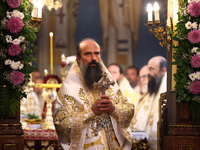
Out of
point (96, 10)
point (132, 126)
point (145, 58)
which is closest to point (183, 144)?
point (132, 126)

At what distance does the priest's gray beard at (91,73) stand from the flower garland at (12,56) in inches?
32.3

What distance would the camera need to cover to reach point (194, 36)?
6840 mm

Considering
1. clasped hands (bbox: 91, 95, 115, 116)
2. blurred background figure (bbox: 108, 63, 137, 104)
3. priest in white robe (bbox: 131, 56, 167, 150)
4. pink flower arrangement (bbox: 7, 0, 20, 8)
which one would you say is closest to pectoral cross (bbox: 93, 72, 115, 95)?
clasped hands (bbox: 91, 95, 115, 116)

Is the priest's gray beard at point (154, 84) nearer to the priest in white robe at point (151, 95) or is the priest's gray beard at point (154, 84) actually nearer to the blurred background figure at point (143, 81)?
the priest in white robe at point (151, 95)

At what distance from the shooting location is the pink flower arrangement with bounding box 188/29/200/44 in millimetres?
6824

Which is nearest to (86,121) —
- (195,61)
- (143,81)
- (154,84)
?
(195,61)

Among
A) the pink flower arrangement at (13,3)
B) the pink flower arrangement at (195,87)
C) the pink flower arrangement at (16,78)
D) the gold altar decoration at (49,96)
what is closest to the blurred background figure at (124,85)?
the gold altar decoration at (49,96)

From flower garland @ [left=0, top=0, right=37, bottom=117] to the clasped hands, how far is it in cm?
113

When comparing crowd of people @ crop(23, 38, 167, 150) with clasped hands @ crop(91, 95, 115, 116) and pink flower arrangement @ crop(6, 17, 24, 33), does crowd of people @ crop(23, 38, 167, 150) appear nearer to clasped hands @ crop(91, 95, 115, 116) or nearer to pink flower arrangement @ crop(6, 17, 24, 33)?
clasped hands @ crop(91, 95, 115, 116)

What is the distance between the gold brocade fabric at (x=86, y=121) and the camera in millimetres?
6184

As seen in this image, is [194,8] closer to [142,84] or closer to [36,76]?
[142,84]

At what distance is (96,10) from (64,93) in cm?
1018

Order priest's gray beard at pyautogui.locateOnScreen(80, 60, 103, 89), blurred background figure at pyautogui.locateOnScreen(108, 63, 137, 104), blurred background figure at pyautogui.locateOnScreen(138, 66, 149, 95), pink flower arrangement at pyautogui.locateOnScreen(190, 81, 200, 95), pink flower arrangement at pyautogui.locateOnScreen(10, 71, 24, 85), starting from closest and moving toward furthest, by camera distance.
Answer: priest's gray beard at pyautogui.locateOnScreen(80, 60, 103, 89), pink flower arrangement at pyautogui.locateOnScreen(10, 71, 24, 85), pink flower arrangement at pyautogui.locateOnScreen(190, 81, 200, 95), blurred background figure at pyautogui.locateOnScreen(108, 63, 137, 104), blurred background figure at pyautogui.locateOnScreen(138, 66, 149, 95)

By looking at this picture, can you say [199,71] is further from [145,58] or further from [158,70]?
[145,58]
